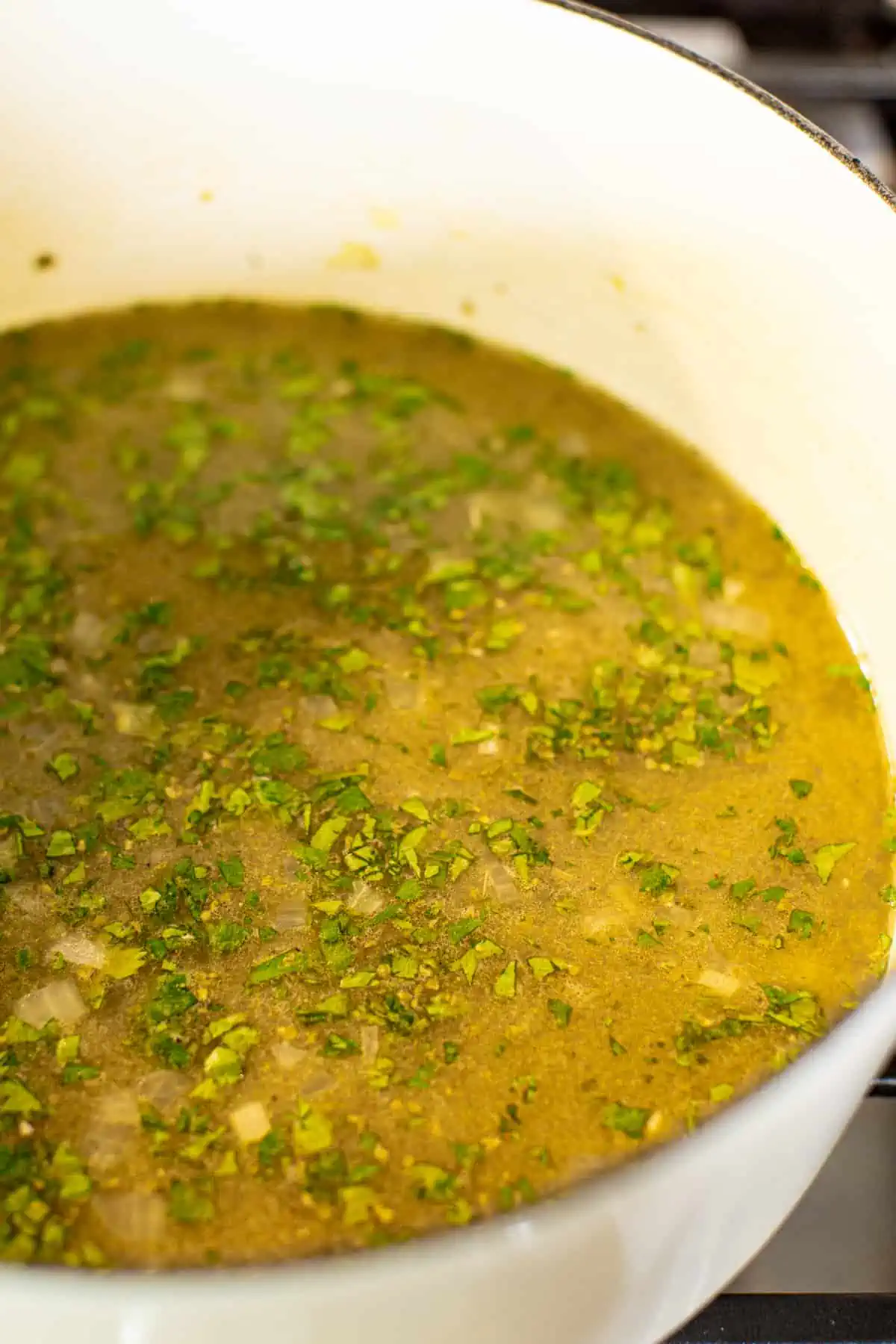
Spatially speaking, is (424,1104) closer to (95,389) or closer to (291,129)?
(95,389)

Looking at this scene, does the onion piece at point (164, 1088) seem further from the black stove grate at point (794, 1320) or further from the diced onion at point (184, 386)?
the diced onion at point (184, 386)

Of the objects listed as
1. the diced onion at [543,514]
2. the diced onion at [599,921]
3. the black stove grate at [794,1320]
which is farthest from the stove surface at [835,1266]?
the diced onion at [543,514]

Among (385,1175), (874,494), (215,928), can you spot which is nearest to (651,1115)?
(385,1175)

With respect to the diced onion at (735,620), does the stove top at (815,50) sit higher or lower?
higher

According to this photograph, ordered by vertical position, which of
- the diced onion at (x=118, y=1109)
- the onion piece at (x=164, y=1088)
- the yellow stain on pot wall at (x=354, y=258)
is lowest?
the diced onion at (x=118, y=1109)

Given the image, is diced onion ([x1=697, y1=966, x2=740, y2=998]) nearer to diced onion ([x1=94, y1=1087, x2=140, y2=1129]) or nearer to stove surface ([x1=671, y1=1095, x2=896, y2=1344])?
stove surface ([x1=671, y1=1095, x2=896, y2=1344])

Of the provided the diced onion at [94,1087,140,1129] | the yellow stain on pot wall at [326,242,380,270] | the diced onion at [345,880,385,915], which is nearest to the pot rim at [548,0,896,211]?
the yellow stain on pot wall at [326,242,380,270]

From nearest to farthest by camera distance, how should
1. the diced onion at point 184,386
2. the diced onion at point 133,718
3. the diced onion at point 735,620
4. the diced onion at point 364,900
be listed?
the diced onion at point 364,900 < the diced onion at point 133,718 < the diced onion at point 735,620 < the diced onion at point 184,386
